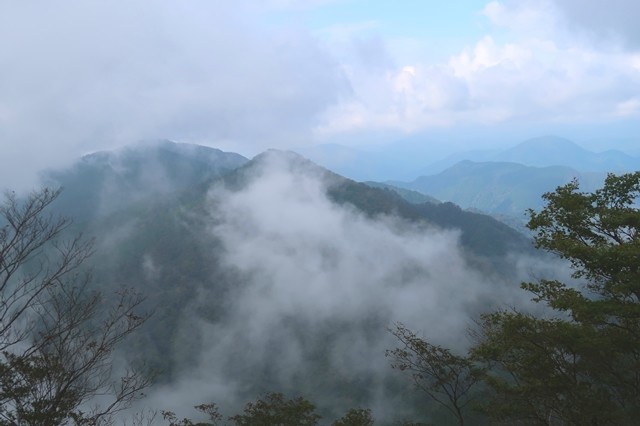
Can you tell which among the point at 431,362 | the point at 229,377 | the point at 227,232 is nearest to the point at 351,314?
the point at 229,377

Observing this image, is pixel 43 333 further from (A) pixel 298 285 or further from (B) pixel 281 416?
(A) pixel 298 285

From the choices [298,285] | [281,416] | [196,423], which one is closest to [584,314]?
[281,416]

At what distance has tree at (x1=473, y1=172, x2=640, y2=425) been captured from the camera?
12062 mm

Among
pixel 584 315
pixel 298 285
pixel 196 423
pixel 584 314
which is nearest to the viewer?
pixel 584 314

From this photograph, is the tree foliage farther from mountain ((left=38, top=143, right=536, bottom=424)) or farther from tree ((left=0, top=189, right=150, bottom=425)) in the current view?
mountain ((left=38, top=143, right=536, bottom=424))

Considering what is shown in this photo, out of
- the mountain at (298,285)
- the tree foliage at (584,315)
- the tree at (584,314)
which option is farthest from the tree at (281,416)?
the mountain at (298,285)

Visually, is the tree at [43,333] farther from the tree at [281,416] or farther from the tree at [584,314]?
the tree at [281,416]

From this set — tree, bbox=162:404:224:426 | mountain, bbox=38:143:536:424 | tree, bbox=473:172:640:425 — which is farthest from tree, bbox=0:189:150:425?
mountain, bbox=38:143:536:424

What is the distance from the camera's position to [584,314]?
12.5 metres

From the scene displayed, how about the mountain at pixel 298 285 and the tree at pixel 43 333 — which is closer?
the tree at pixel 43 333

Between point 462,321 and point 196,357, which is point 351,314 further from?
point 196,357

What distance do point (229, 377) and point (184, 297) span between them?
36952mm

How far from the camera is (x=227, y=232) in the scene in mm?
179125

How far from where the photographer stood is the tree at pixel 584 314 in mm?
12062
